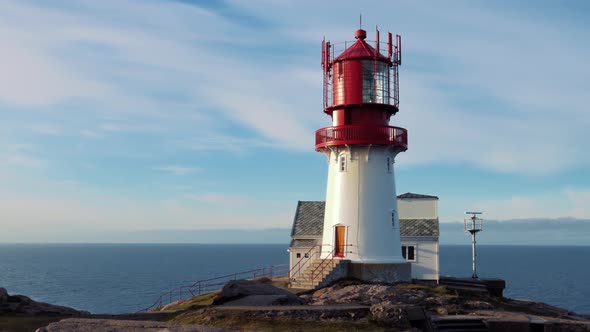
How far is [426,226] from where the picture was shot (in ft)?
122

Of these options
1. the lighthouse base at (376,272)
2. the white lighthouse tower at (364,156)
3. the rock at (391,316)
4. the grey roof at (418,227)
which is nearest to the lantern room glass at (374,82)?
the white lighthouse tower at (364,156)

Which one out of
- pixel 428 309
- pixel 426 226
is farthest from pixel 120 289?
pixel 428 309

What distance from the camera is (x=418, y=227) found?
37094 mm

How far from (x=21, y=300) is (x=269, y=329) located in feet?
Result: 41.7

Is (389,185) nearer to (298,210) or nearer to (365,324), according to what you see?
(298,210)

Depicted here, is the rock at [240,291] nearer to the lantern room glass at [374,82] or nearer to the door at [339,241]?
the door at [339,241]

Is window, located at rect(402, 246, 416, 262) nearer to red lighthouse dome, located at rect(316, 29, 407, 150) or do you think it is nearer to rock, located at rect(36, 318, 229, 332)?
red lighthouse dome, located at rect(316, 29, 407, 150)

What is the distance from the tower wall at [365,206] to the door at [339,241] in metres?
0.18

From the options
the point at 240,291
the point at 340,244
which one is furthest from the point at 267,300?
the point at 340,244

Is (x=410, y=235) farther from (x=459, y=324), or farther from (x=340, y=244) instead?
(x=459, y=324)

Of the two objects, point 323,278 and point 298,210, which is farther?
point 298,210

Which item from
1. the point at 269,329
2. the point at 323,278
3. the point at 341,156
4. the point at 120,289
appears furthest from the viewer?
the point at 120,289

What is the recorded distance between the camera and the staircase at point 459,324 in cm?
2056

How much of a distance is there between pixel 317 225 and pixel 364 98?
1043 cm
